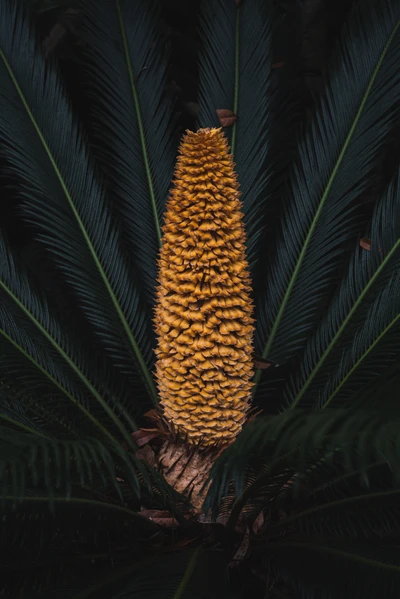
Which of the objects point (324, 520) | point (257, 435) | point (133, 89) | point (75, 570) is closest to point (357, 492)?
point (324, 520)

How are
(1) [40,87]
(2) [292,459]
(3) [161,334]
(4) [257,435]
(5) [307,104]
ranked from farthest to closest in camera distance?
(5) [307,104], (1) [40,87], (3) [161,334], (2) [292,459], (4) [257,435]

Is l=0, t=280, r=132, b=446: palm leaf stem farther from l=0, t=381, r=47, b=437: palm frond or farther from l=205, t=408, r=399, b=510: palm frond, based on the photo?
l=205, t=408, r=399, b=510: palm frond

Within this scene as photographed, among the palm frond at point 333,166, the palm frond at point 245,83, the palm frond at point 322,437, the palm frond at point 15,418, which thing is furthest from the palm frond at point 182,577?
the palm frond at point 245,83

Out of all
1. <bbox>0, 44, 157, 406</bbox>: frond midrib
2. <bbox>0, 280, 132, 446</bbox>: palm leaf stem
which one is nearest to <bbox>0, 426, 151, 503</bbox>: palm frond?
<bbox>0, 280, 132, 446</bbox>: palm leaf stem

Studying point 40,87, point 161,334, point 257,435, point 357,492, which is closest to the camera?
point 257,435

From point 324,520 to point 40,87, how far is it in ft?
5.56

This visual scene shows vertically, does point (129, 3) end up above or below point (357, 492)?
above

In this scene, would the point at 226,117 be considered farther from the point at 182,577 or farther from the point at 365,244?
the point at 182,577

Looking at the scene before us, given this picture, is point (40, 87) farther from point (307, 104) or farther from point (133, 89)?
point (307, 104)

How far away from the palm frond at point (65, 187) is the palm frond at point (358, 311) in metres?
0.58

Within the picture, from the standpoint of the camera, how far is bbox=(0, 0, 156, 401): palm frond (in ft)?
7.38

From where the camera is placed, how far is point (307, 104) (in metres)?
2.89

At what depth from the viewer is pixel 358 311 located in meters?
2.26

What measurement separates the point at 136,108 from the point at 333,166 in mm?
764
